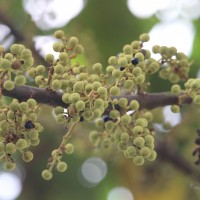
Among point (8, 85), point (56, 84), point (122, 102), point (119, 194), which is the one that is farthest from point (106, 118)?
point (119, 194)

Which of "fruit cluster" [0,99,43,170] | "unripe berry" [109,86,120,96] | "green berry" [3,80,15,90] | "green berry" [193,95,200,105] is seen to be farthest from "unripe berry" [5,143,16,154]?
"green berry" [193,95,200,105]

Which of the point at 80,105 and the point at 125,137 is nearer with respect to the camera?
the point at 80,105

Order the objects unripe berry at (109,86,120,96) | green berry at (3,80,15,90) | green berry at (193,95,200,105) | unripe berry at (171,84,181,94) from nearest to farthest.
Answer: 1. green berry at (3,80,15,90)
2. unripe berry at (109,86,120,96)
3. green berry at (193,95,200,105)
4. unripe berry at (171,84,181,94)

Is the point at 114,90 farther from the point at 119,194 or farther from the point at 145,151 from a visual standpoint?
the point at 119,194

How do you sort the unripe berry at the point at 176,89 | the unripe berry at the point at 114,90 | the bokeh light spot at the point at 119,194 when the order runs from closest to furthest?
the unripe berry at the point at 114,90
the unripe berry at the point at 176,89
the bokeh light spot at the point at 119,194

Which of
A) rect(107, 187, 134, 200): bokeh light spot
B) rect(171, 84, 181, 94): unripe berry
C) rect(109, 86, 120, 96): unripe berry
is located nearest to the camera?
rect(109, 86, 120, 96): unripe berry

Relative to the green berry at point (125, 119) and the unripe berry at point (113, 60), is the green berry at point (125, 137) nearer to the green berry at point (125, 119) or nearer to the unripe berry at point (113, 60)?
the green berry at point (125, 119)

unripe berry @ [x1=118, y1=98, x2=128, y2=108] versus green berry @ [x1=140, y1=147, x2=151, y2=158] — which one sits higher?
unripe berry @ [x1=118, y1=98, x2=128, y2=108]

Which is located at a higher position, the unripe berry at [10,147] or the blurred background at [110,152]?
the blurred background at [110,152]

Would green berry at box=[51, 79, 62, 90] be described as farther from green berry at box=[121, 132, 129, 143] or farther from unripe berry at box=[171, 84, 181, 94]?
unripe berry at box=[171, 84, 181, 94]

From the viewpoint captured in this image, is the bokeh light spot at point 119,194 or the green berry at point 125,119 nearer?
the green berry at point 125,119

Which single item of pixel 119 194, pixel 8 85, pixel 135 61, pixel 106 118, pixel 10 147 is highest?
pixel 119 194

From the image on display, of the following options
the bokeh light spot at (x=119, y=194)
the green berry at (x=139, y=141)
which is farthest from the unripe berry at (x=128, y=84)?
the bokeh light spot at (x=119, y=194)
